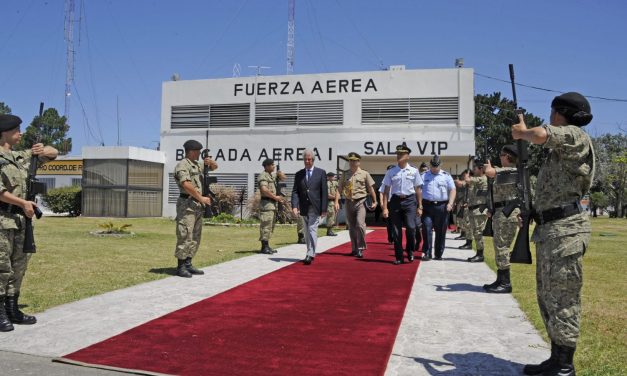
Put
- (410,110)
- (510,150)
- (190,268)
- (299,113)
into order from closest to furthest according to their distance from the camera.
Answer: (510,150)
(190,268)
(410,110)
(299,113)

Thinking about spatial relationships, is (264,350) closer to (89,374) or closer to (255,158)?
(89,374)

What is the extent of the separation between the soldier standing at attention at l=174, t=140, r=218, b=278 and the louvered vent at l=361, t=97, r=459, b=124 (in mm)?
18264

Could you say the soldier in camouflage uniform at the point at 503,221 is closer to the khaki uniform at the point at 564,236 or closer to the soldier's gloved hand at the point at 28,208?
the khaki uniform at the point at 564,236

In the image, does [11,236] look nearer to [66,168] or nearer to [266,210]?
[266,210]

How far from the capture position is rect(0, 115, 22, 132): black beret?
14.3 feet

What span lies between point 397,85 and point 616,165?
110ft

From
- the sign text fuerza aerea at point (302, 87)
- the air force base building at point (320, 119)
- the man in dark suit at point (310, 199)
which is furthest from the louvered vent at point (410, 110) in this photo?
the man in dark suit at point (310, 199)

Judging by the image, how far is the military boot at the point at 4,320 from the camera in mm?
4168

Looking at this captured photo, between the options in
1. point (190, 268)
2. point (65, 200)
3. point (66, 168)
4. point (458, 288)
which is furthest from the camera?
point (66, 168)

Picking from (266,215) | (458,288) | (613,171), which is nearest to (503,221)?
(458,288)

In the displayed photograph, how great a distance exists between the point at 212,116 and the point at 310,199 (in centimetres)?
1996

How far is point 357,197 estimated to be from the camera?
932 centimetres

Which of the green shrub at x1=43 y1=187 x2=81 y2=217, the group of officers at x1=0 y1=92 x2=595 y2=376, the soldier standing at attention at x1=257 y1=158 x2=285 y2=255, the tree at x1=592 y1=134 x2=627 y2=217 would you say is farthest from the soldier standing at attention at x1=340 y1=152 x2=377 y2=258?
the tree at x1=592 y1=134 x2=627 y2=217

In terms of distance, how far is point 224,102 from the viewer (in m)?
26.9
